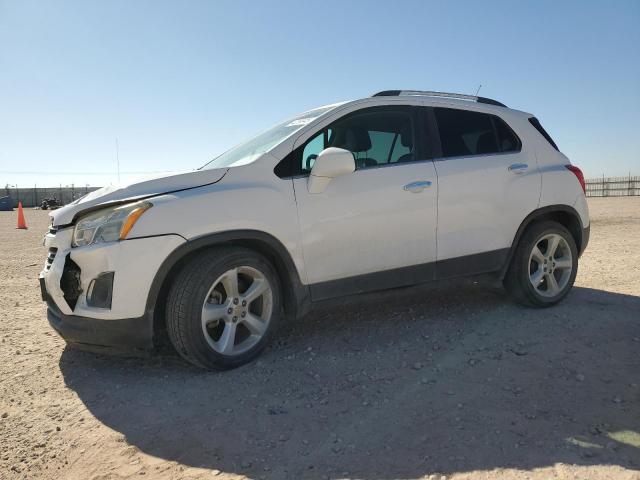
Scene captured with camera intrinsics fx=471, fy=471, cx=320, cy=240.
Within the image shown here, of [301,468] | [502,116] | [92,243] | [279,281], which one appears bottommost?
[301,468]

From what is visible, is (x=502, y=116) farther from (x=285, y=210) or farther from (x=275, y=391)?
(x=275, y=391)

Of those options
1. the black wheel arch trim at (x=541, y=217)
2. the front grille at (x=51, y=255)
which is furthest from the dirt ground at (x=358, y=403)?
the front grille at (x=51, y=255)

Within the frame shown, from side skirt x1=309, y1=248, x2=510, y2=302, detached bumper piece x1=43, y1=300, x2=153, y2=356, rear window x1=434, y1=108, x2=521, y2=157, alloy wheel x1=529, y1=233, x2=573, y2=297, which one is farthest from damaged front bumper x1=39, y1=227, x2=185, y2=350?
alloy wheel x1=529, y1=233, x2=573, y2=297

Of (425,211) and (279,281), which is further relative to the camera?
(425,211)

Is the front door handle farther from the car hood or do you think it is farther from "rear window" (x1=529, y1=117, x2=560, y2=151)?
"rear window" (x1=529, y1=117, x2=560, y2=151)

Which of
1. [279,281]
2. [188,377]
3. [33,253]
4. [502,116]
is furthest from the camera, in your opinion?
[33,253]

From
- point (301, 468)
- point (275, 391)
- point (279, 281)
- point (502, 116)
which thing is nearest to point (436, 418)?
point (301, 468)

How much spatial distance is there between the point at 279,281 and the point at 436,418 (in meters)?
1.46

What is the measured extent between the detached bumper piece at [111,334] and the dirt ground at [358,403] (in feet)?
0.83

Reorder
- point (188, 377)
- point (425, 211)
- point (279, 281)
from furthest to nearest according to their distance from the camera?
point (425, 211) < point (279, 281) < point (188, 377)

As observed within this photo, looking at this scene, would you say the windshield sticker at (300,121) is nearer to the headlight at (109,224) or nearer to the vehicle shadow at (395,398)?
the headlight at (109,224)

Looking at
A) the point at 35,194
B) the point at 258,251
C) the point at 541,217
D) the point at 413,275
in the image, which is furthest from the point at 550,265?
the point at 35,194

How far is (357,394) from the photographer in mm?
2850

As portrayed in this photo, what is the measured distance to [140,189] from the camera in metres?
3.12
